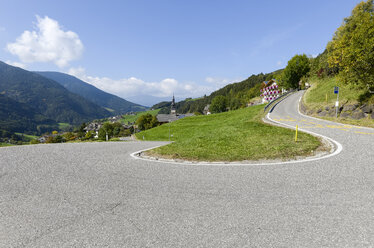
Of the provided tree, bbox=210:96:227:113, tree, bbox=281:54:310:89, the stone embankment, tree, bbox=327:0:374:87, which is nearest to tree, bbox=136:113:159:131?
tree, bbox=210:96:227:113

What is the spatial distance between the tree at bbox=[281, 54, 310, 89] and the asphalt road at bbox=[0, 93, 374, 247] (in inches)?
2496

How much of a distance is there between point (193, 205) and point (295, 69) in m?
70.3

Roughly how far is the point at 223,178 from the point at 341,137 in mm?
9597

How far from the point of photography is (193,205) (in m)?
4.28

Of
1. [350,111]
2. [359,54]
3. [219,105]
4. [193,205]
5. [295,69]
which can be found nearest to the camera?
[193,205]

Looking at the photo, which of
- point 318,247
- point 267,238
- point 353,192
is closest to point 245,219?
point 267,238

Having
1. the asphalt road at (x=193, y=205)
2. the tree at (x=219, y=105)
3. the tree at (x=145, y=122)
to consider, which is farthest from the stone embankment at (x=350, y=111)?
the tree at (x=145, y=122)

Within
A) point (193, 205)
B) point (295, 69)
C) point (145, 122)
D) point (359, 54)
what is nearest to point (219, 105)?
point (295, 69)

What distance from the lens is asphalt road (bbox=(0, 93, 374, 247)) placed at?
3.24m

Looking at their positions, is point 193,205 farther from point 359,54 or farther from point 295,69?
point 295,69

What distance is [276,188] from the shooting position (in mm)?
4898

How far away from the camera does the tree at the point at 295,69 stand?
58938 mm

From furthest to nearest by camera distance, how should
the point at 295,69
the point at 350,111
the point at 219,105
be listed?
the point at 219,105 < the point at 295,69 < the point at 350,111

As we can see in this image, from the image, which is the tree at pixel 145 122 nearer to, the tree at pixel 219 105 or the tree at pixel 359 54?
the tree at pixel 219 105
